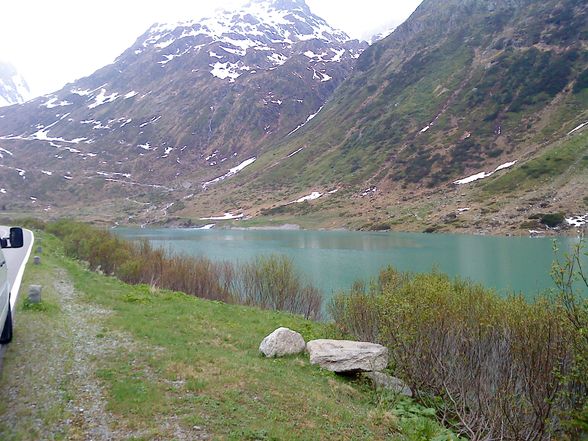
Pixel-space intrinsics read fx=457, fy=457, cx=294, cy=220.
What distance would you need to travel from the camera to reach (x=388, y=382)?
45.7 ft

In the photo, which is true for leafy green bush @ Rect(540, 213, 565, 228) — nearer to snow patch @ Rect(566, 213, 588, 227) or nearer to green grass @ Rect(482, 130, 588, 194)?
snow patch @ Rect(566, 213, 588, 227)

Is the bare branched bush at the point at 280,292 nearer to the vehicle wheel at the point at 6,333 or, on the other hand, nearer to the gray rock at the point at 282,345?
the gray rock at the point at 282,345

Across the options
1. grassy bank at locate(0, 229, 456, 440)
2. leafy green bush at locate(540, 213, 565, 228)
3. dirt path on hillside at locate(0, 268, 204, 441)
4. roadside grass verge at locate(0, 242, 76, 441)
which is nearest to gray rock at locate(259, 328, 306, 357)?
grassy bank at locate(0, 229, 456, 440)

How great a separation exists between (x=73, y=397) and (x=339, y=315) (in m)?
15.5

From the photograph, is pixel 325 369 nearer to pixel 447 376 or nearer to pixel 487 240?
pixel 447 376

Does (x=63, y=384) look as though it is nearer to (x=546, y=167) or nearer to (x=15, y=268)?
(x=15, y=268)

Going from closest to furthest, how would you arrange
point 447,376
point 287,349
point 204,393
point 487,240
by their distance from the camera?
point 204,393, point 447,376, point 287,349, point 487,240

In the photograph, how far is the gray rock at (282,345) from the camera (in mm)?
15562

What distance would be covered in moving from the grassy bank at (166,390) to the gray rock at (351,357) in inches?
17.4

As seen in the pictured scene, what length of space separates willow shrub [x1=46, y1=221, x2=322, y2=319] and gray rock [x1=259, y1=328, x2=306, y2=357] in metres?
19.1

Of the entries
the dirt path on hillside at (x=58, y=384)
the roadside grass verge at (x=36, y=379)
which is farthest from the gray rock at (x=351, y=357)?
the roadside grass verge at (x=36, y=379)

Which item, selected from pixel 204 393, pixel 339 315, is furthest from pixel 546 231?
pixel 204 393

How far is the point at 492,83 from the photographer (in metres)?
196

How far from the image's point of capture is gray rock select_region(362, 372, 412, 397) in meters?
13.8
